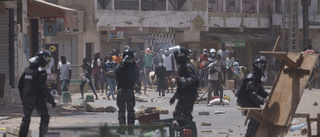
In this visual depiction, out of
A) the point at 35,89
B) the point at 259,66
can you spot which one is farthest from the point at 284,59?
the point at 35,89

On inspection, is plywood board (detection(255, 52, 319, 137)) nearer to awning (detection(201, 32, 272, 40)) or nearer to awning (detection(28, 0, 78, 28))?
awning (detection(28, 0, 78, 28))

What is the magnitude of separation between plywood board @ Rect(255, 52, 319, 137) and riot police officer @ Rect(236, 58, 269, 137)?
192 millimetres

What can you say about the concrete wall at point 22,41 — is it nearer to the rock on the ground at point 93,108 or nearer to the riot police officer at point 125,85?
the rock on the ground at point 93,108

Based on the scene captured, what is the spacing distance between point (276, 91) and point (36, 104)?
357 cm

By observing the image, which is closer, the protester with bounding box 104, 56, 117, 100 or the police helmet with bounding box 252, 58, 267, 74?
the police helmet with bounding box 252, 58, 267, 74

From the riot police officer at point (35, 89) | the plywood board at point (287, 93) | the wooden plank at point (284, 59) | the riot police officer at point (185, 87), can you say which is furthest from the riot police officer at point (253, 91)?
the riot police officer at point (35, 89)

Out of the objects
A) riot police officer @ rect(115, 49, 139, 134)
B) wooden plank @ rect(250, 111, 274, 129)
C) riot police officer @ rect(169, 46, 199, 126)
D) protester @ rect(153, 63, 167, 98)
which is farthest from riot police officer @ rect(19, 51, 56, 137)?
protester @ rect(153, 63, 167, 98)

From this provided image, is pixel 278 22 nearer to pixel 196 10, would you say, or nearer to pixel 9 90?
pixel 196 10

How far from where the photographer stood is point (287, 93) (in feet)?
32.4

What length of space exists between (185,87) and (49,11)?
34.5 ft

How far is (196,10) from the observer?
44375 mm

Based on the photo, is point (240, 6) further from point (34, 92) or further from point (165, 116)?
point (34, 92)

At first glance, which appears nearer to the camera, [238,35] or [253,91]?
[253,91]

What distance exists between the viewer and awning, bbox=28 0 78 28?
20547mm
